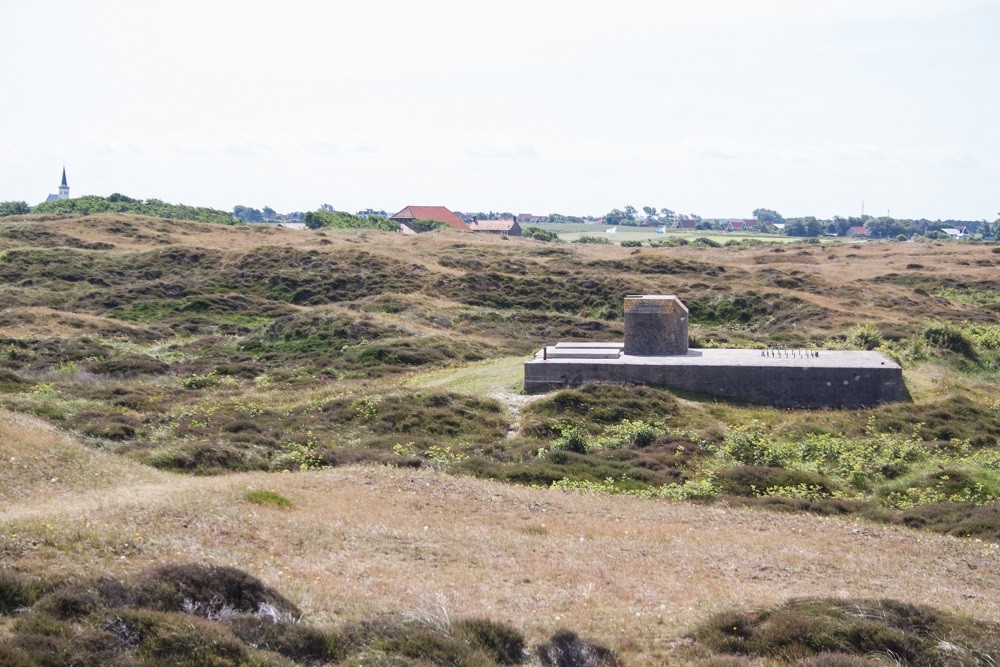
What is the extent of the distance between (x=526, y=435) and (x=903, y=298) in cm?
3753

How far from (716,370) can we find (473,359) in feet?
40.7

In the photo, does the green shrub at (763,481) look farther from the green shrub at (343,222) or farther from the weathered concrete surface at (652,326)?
the green shrub at (343,222)

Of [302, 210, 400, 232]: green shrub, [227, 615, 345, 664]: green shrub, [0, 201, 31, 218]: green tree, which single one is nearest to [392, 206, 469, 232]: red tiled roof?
[302, 210, 400, 232]: green shrub

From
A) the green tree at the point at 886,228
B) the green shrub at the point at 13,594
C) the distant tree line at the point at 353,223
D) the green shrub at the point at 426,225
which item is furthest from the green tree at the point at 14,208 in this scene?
the green tree at the point at 886,228

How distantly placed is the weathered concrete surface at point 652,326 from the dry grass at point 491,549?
11.8m

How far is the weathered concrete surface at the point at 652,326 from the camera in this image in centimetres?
3083

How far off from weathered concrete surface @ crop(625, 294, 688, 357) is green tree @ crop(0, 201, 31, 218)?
94594mm

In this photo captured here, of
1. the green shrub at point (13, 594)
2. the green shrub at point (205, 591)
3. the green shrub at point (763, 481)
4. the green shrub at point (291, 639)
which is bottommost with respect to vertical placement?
the green shrub at point (763, 481)

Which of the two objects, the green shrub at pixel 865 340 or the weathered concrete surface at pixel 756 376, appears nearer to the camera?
the weathered concrete surface at pixel 756 376

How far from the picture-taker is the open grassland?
1222 cm

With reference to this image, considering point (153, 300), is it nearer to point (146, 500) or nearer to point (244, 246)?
point (244, 246)

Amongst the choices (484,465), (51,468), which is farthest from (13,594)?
(484,465)

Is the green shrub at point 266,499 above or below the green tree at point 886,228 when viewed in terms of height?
above

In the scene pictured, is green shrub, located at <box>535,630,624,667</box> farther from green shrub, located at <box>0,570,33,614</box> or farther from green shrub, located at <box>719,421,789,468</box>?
green shrub, located at <box>719,421,789,468</box>
